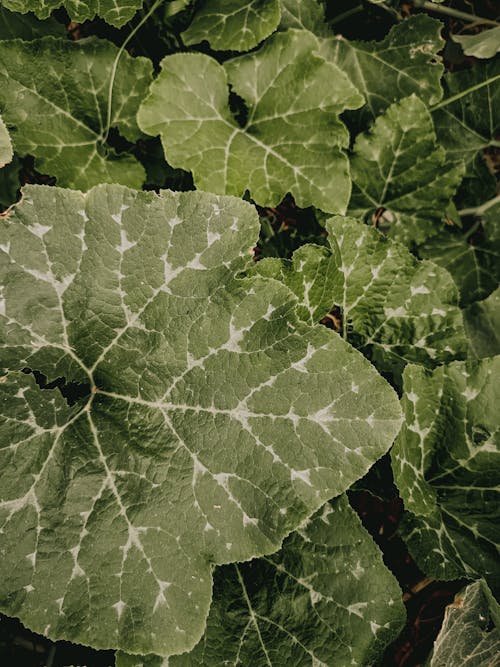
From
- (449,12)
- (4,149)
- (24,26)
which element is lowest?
(4,149)

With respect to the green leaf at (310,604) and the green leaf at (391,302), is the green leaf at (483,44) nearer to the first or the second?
the green leaf at (391,302)

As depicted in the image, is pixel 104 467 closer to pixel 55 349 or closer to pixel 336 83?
pixel 55 349

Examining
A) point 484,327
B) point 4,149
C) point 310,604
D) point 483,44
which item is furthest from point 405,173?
point 310,604

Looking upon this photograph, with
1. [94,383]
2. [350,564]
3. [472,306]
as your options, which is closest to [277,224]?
[472,306]

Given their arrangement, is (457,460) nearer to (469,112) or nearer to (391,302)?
(391,302)

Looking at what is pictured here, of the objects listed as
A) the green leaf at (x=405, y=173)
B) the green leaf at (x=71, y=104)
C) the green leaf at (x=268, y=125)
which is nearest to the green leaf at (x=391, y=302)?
the green leaf at (x=268, y=125)

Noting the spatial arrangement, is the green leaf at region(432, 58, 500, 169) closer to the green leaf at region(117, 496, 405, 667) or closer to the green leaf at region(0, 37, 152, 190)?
the green leaf at region(0, 37, 152, 190)

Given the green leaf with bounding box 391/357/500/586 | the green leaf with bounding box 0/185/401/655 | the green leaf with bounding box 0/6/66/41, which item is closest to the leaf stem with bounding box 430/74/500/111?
the green leaf with bounding box 391/357/500/586
